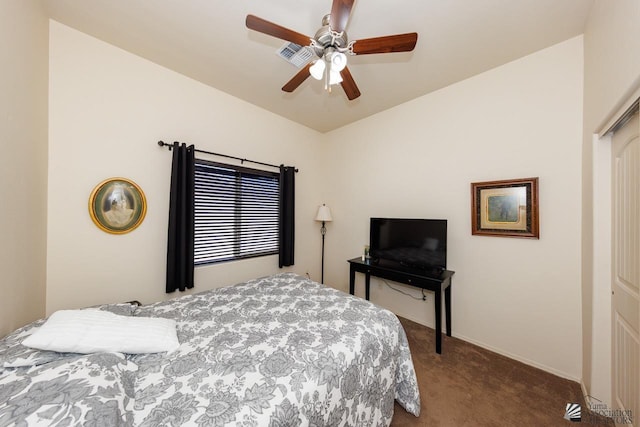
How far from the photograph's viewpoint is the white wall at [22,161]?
119cm

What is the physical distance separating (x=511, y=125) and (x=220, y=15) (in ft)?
8.81

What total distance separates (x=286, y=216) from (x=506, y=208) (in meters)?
2.49

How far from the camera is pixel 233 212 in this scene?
9.24 feet

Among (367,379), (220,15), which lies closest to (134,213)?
(220,15)

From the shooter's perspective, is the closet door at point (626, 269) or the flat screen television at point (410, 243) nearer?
the closet door at point (626, 269)

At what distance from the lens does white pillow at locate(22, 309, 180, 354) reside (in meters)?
0.95

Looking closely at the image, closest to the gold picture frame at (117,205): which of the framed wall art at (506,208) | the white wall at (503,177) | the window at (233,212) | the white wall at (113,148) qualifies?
the white wall at (113,148)

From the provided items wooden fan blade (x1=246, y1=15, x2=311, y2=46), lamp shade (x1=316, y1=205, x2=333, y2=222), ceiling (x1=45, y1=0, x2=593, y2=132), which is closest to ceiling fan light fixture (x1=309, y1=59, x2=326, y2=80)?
wooden fan blade (x1=246, y1=15, x2=311, y2=46)

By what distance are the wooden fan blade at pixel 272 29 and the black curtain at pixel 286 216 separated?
187cm

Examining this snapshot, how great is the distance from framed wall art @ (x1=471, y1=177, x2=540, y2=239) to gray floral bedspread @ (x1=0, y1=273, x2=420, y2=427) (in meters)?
1.49

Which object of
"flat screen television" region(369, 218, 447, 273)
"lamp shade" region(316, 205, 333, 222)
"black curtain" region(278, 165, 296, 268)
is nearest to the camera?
"flat screen television" region(369, 218, 447, 273)

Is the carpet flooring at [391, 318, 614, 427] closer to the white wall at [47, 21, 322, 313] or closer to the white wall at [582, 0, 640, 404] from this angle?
the white wall at [582, 0, 640, 404]

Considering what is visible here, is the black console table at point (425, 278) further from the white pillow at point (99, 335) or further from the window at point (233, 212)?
the white pillow at point (99, 335)

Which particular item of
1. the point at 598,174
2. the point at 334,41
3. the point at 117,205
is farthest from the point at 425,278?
the point at 117,205
